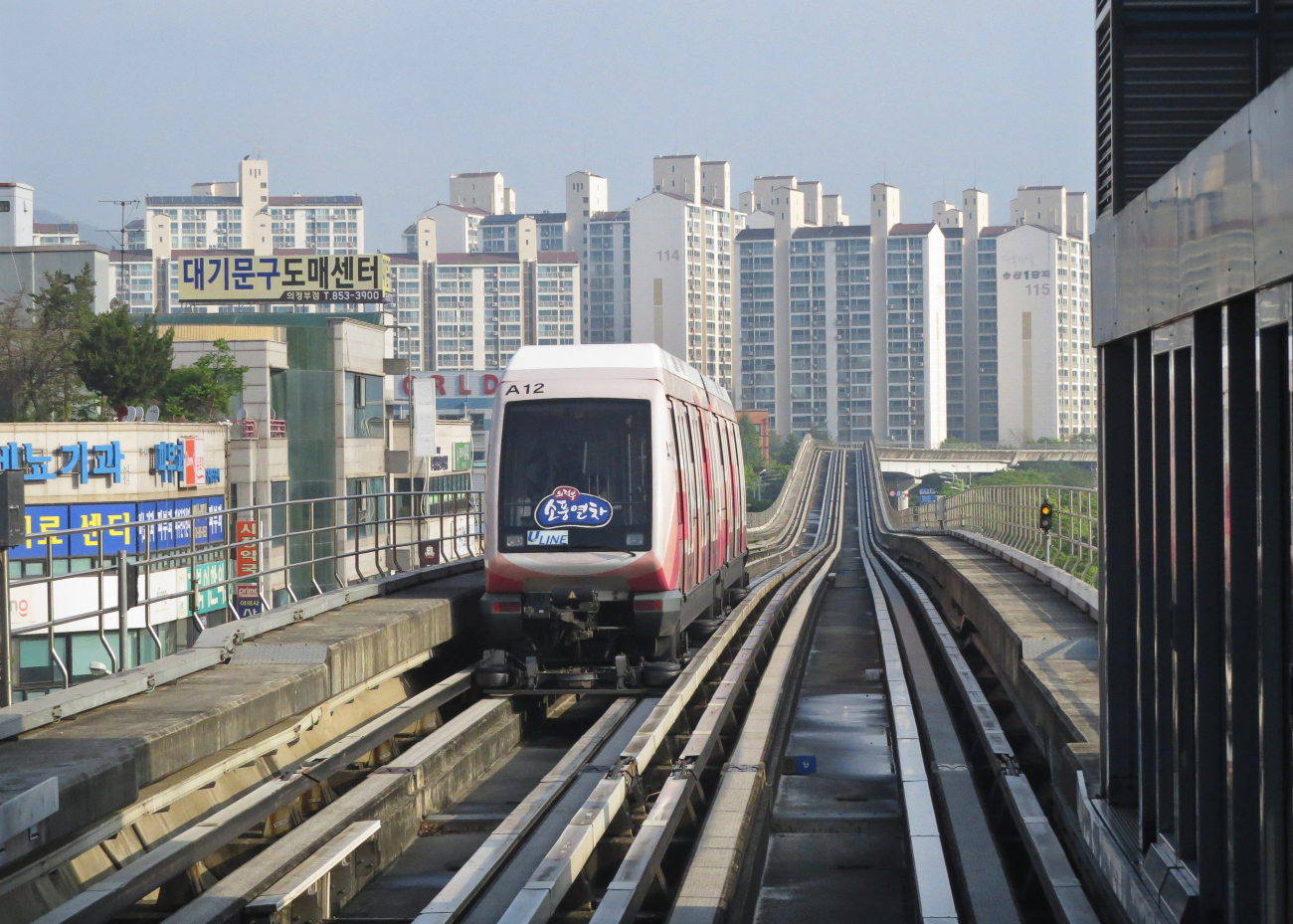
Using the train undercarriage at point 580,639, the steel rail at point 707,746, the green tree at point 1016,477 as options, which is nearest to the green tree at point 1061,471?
the green tree at point 1016,477

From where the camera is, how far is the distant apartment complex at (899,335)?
16838 centimetres

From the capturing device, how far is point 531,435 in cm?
1325

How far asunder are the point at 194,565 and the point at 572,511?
3457mm

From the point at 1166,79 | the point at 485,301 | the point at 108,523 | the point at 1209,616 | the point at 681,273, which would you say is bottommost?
the point at 108,523

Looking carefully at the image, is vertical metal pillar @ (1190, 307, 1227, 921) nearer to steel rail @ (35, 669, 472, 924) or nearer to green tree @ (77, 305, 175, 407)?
steel rail @ (35, 669, 472, 924)

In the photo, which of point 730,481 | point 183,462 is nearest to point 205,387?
point 183,462

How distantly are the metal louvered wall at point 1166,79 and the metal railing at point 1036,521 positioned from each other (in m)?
1.72

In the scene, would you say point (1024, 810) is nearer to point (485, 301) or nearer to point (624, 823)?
point (624, 823)

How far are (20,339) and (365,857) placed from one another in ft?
160

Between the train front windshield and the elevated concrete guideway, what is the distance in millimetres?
117238

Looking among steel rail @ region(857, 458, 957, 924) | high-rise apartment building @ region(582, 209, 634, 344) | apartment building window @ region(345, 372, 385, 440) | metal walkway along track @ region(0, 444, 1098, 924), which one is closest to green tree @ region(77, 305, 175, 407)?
apartment building window @ region(345, 372, 385, 440)

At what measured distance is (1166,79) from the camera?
20.7 feet

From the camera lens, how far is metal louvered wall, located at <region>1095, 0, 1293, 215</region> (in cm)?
611

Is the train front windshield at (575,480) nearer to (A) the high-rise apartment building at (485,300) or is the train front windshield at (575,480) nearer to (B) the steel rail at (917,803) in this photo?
(B) the steel rail at (917,803)
